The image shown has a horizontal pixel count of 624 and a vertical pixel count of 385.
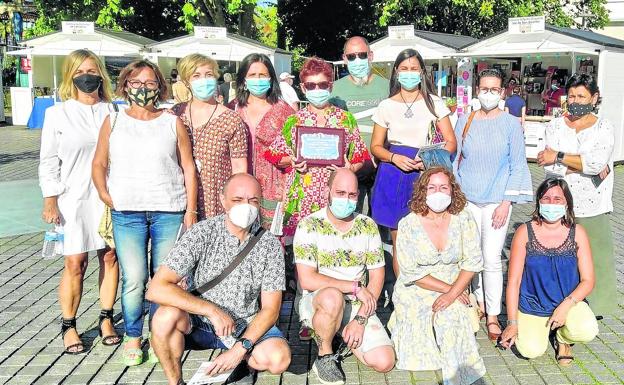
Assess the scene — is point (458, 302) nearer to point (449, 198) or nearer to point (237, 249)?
point (449, 198)

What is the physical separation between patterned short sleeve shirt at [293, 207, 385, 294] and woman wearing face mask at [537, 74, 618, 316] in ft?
4.76

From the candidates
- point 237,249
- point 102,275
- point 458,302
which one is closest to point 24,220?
point 102,275

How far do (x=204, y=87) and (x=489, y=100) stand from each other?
6.53 ft

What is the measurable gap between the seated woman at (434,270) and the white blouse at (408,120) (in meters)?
0.57

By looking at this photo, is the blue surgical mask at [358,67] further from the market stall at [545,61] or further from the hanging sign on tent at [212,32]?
the hanging sign on tent at [212,32]

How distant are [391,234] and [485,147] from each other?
37.4 inches

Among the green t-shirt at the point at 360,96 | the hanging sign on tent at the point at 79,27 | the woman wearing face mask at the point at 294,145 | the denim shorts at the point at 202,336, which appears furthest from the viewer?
the hanging sign on tent at the point at 79,27

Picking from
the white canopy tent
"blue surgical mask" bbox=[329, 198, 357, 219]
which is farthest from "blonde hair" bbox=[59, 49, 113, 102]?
the white canopy tent

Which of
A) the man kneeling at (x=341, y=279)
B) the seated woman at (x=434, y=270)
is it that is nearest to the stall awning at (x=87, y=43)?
the man kneeling at (x=341, y=279)

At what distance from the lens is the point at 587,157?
4961 mm

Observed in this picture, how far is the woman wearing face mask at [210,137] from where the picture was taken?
481 centimetres

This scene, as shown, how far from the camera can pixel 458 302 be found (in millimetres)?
4461

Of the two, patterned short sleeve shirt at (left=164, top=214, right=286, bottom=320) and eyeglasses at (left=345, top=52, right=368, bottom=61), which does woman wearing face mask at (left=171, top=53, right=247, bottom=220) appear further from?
eyeglasses at (left=345, top=52, right=368, bottom=61)

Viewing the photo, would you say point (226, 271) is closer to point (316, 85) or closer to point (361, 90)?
point (316, 85)
